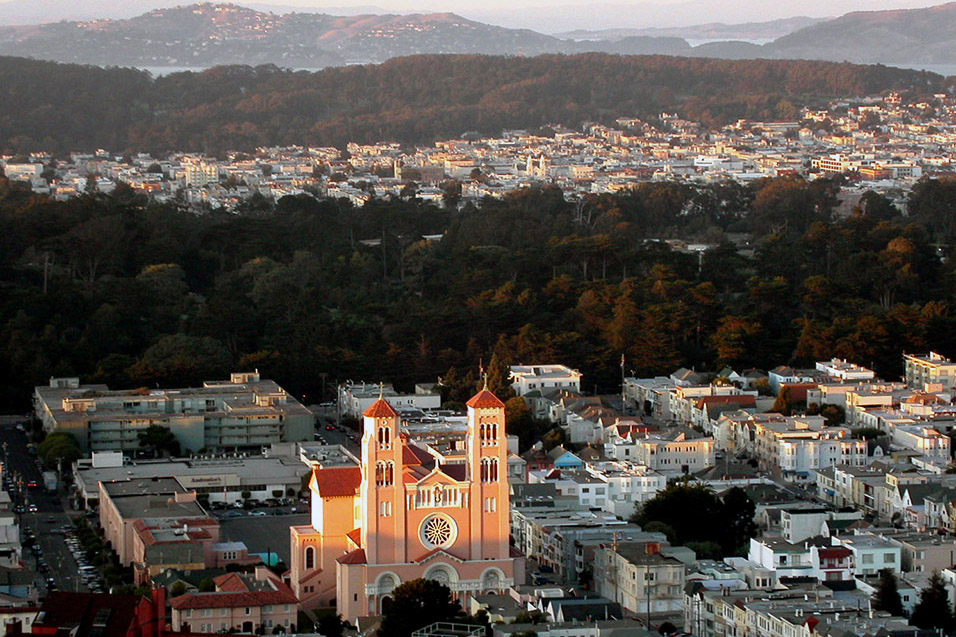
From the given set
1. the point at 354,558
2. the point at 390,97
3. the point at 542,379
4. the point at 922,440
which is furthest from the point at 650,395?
the point at 390,97

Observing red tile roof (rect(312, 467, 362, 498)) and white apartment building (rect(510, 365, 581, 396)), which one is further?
white apartment building (rect(510, 365, 581, 396))

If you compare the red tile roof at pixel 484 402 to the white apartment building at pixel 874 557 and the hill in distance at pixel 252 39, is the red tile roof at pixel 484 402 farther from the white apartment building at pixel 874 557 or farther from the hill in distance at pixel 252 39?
the hill in distance at pixel 252 39

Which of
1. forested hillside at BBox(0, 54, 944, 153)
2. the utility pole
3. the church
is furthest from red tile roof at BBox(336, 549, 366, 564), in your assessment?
forested hillside at BBox(0, 54, 944, 153)

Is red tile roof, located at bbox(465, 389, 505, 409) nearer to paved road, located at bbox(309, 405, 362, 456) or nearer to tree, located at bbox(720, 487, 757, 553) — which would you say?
tree, located at bbox(720, 487, 757, 553)

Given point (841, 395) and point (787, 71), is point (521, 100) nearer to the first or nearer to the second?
point (787, 71)

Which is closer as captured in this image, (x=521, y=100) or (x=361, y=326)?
(x=361, y=326)

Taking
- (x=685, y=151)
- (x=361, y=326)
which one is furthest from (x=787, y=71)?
(x=361, y=326)
